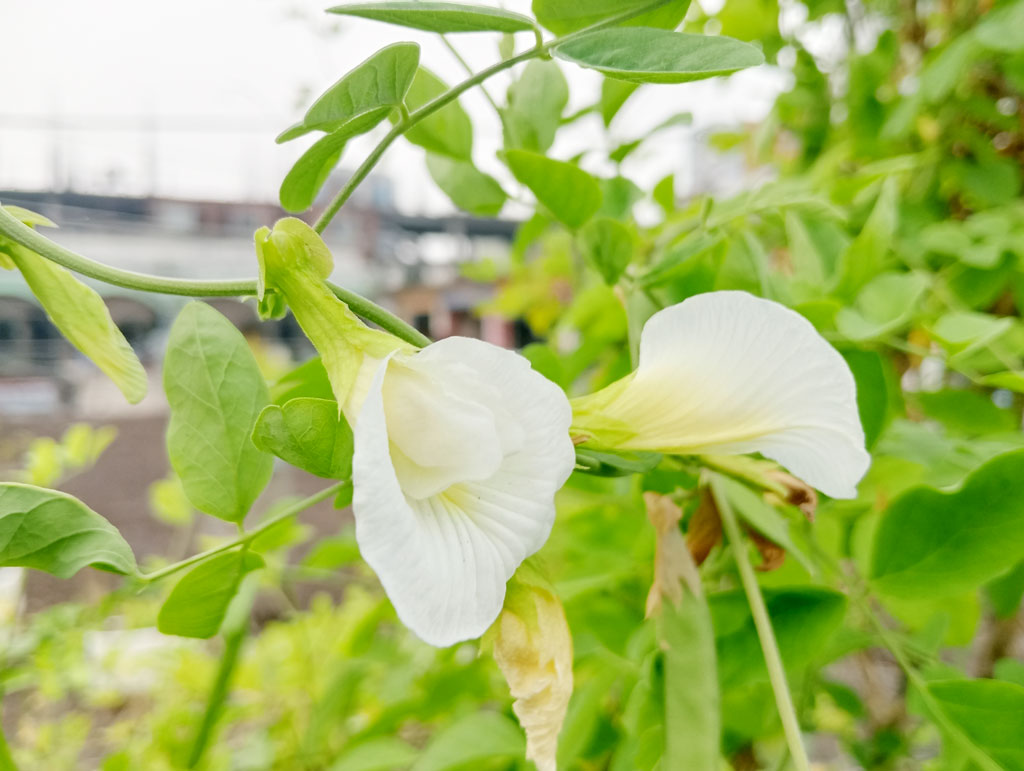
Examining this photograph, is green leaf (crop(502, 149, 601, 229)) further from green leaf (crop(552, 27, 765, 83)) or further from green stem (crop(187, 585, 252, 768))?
green stem (crop(187, 585, 252, 768))

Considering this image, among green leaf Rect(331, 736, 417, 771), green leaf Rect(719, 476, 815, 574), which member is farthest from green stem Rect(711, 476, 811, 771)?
green leaf Rect(331, 736, 417, 771)

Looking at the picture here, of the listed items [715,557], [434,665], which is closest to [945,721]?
[715,557]

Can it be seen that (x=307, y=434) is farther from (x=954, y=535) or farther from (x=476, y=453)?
(x=954, y=535)

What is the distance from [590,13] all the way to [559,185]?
0.05 metres

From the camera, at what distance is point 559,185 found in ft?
0.70

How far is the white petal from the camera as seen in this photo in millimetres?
136

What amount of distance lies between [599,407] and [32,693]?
0.90 metres

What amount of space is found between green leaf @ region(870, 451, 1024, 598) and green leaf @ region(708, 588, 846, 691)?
25mm

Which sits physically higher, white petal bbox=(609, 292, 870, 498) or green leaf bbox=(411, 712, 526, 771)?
white petal bbox=(609, 292, 870, 498)

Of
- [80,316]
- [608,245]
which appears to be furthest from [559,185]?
[80,316]

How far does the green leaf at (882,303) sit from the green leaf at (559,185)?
0.09 meters

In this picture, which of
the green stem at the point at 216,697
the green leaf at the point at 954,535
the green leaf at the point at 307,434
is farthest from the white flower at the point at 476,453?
Result: the green stem at the point at 216,697

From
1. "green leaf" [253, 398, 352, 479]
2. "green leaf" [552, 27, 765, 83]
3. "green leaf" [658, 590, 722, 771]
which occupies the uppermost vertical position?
"green leaf" [552, 27, 765, 83]

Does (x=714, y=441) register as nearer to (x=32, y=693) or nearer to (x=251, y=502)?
(x=251, y=502)
